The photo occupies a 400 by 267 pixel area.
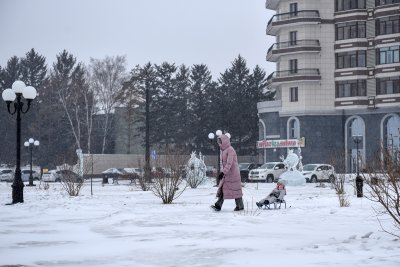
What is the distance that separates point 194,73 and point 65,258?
2580 inches

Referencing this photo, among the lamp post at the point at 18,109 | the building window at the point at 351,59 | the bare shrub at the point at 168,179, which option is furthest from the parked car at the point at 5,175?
the bare shrub at the point at 168,179

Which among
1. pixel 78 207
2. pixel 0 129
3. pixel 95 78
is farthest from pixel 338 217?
pixel 0 129

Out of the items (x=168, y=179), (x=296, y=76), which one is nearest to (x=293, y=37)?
(x=296, y=76)

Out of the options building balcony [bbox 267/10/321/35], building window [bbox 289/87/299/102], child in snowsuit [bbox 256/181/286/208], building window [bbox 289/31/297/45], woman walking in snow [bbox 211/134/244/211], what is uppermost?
building balcony [bbox 267/10/321/35]

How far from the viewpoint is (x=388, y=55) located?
48688 millimetres

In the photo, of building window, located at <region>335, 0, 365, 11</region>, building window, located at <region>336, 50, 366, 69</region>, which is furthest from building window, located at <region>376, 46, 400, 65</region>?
building window, located at <region>335, 0, 365, 11</region>

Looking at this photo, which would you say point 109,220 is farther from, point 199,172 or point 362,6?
point 362,6

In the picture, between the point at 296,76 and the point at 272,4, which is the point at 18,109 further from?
the point at 272,4

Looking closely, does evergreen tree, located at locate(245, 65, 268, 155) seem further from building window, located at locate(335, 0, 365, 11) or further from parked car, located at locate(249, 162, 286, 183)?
parked car, located at locate(249, 162, 286, 183)

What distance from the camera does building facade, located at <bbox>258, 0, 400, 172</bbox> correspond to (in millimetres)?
49406

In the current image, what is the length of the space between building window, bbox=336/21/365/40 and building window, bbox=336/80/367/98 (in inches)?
156

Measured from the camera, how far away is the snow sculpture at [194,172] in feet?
94.5

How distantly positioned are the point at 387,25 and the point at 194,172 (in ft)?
91.1

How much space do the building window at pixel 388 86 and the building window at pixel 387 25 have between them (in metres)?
4.00
